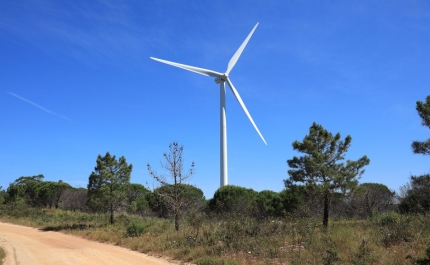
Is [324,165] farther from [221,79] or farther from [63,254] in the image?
[221,79]

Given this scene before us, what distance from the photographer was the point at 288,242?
43.2 feet

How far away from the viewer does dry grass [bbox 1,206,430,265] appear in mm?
10445

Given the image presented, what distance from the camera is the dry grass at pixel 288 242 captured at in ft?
34.3

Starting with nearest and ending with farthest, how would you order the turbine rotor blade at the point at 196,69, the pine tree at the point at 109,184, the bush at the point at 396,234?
the bush at the point at 396,234 → the pine tree at the point at 109,184 → the turbine rotor blade at the point at 196,69

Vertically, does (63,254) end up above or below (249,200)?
below

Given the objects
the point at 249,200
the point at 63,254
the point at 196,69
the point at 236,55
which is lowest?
the point at 63,254

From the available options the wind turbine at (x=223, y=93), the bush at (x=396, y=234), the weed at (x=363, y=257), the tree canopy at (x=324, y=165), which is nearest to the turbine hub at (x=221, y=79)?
the wind turbine at (x=223, y=93)

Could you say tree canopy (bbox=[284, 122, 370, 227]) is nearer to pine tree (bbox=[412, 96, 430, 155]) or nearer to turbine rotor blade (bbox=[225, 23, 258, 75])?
pine tree (bbox=[412, 96, 430, 155])

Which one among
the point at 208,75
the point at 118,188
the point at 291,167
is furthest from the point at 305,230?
the point at 208,75

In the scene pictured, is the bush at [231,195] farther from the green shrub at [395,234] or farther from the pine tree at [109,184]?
the green shrub at [395,234]

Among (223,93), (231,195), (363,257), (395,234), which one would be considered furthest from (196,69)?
(363,257)

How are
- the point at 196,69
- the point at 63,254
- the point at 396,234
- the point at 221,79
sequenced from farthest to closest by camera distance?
the point at 221,79 < the point at 196,69 < the point at 63,254 < the point at 396,234

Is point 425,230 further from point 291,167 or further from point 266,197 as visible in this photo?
point 266,197

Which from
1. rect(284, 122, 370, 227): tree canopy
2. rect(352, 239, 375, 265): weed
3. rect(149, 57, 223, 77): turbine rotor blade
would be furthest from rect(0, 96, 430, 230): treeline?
rect(149, 57, 223, 77): turbine rotor blade
